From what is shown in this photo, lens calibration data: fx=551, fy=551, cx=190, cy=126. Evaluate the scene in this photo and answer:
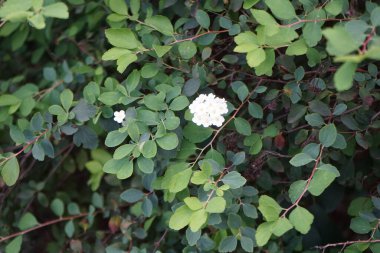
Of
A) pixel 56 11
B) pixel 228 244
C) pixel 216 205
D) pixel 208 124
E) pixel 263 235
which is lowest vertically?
pixel 228 244

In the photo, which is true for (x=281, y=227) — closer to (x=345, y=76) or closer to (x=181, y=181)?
(x=181, y=181)

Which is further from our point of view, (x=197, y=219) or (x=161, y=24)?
(x=161, y=24)

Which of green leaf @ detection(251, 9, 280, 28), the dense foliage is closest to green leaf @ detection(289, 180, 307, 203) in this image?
the dense foliage

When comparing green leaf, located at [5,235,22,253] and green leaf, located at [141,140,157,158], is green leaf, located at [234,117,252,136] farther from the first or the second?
green leaf, located at [5,235,22,253]

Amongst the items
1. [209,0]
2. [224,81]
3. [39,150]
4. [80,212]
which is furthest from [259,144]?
[80,212]

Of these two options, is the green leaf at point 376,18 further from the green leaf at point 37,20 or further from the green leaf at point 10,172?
the green leaf at point 10,172

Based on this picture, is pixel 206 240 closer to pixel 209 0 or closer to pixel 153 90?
pixel 153 90

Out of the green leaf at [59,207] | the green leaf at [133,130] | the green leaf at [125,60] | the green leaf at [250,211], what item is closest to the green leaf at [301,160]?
the green leaf at [250,211]

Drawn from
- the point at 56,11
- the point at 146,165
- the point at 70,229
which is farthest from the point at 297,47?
the point at 70,229
